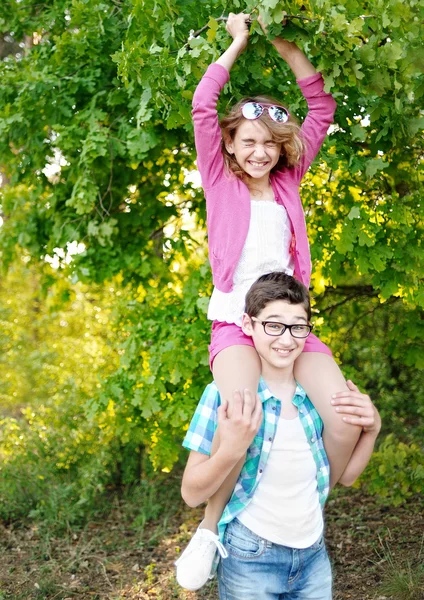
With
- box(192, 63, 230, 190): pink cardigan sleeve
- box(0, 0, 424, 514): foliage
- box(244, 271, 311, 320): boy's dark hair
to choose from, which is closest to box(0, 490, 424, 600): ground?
box(0, 0, 424, 514): foliage

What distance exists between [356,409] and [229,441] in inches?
17.9

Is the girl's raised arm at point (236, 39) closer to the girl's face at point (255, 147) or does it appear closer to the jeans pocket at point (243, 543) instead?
the girl's face at point (255, 147)

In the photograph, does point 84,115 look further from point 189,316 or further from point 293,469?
point 293,469

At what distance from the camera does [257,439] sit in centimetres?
220

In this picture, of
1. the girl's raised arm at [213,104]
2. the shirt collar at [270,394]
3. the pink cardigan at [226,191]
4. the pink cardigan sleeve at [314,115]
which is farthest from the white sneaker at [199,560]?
the pink cardigan sleeve at [314,115]

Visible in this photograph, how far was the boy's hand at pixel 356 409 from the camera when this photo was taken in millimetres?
2219

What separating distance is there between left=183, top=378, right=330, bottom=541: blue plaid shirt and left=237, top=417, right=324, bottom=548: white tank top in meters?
0.02

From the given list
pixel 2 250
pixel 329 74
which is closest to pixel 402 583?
pixel 329 74

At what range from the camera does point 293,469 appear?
7.26 feet

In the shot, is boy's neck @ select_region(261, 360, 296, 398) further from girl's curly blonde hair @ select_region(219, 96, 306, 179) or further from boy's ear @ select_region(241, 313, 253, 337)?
girl's curly blonde hair @ select_region(219, 96, 306, 179)

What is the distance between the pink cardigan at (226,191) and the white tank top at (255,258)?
0.05 m

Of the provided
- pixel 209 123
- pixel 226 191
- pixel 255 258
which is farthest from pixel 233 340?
pixel 209 123

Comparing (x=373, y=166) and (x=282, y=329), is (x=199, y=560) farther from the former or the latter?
(x=373, y=166)

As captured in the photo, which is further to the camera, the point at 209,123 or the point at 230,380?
the point at 209,123
